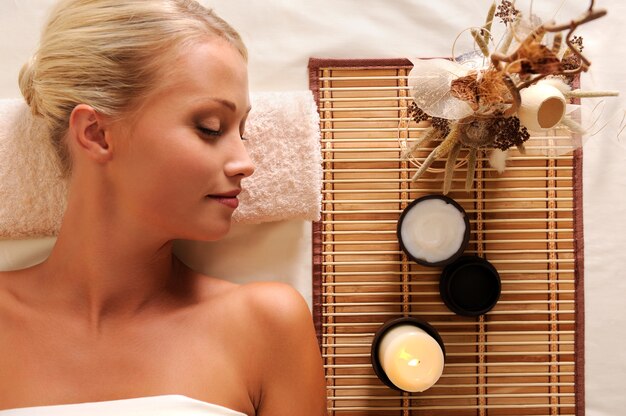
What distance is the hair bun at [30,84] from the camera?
1238 millimetres

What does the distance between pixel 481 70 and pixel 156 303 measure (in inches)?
34.0

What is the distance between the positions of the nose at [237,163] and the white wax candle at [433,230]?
44 centimetres

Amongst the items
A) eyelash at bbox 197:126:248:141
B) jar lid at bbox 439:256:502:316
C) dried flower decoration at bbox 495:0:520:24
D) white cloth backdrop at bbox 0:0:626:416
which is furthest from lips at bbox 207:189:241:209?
dried flower decoration at bbox 495:0:520:24

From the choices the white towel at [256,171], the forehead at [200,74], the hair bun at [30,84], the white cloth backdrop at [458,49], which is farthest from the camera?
the white cloth backdrop at [458,49]

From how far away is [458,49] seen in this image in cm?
152

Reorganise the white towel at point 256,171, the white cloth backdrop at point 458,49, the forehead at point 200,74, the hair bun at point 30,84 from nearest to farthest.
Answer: the forehead at point 200,74 → the hair bun at point 30,84 → the white towel at point 256,171 → the white cloth backdrop at point 458,49

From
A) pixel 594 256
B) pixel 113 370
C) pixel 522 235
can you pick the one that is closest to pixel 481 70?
pixel 522 235

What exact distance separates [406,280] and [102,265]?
729mm

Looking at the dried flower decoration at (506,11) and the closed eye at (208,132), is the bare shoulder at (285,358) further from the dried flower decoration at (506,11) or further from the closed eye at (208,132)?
the dried flower decoration at (506,11)

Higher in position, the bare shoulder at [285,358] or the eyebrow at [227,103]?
the eyebrow at [227,103]

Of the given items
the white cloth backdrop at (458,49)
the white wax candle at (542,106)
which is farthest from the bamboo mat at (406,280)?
the white wax candle at (542,106)

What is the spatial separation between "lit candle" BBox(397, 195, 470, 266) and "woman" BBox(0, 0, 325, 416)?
310mm

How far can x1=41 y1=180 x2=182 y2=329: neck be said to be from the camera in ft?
4.09

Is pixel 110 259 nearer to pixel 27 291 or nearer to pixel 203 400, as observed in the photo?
pixel 27 291
